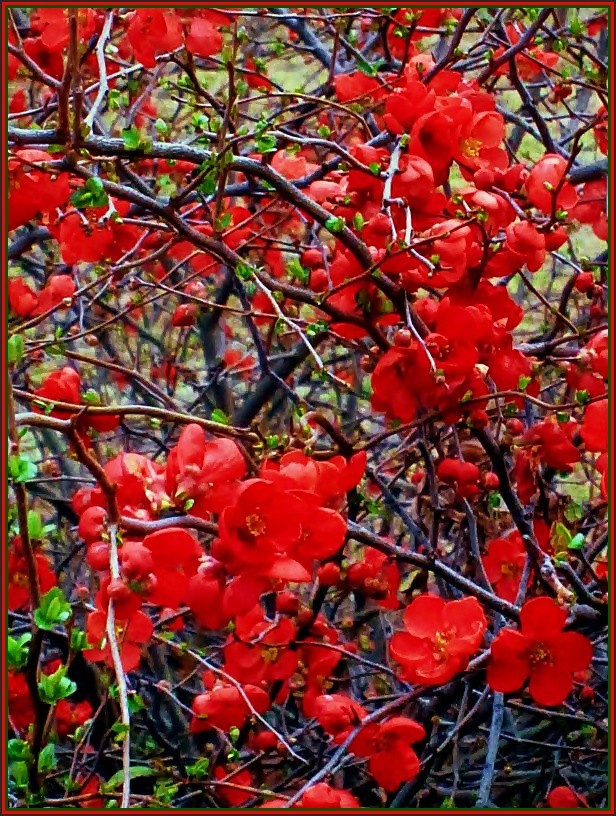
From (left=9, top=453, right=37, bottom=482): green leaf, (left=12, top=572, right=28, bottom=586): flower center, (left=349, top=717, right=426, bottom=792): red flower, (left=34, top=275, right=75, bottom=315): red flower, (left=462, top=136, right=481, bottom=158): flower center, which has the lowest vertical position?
(left=349, top=717, right=426, bottom=792): red flower

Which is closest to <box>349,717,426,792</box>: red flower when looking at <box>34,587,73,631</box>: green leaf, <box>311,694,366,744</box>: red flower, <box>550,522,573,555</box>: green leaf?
<box>311,694,366,744</box>: red flower

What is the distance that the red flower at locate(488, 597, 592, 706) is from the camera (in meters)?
1.00

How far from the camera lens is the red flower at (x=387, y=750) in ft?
3.41

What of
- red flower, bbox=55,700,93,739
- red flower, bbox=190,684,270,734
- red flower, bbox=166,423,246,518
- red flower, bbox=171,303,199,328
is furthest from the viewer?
red flower, bbox=171,303,199,328

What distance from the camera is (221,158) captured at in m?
0.98

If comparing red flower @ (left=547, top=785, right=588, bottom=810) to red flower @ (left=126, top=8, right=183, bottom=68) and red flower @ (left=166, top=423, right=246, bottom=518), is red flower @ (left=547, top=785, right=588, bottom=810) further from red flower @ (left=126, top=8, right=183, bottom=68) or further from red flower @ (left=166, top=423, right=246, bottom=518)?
red flower @ (left=126, top=8, right=183, bottom=68)

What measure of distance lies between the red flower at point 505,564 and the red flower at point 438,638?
0.77ft

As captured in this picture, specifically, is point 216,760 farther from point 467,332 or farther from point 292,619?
point 467,332

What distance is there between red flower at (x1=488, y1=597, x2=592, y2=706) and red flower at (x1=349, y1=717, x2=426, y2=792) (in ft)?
0.38

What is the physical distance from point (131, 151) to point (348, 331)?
33 centimetres

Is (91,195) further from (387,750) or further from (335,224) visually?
(387,750)

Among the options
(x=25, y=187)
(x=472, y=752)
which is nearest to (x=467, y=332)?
(x=25, y=187)

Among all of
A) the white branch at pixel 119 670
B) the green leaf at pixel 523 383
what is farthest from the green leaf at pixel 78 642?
the green leaf at pixel 523 383

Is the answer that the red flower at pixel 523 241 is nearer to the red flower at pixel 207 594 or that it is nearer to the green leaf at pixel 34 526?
the red flower at pixel 207 594
